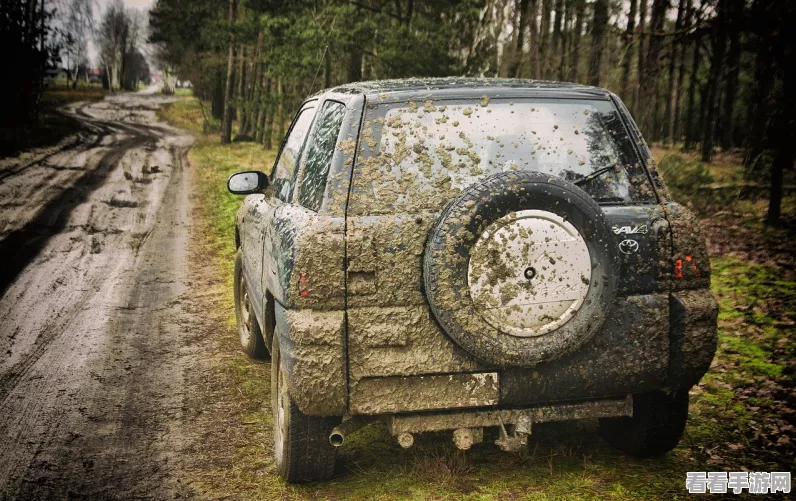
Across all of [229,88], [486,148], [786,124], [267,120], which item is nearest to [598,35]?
[786,124]

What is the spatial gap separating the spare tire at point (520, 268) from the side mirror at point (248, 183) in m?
2.43

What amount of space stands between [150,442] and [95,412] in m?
0.71

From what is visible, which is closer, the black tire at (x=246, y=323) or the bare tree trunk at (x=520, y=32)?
the black tire at (x=246, y=323)

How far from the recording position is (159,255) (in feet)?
34.1

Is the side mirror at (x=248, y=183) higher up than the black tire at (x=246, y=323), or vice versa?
the side mirror at (x=248, y=183)

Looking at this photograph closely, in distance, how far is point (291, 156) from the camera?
4.84 m

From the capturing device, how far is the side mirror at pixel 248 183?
536 cm

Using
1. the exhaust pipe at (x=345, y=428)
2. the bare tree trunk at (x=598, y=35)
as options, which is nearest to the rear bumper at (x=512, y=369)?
the exhaust pipe at (x=345, y=428)

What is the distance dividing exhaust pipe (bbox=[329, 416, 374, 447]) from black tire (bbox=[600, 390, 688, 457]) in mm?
1523

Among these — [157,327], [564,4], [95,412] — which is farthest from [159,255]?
[564,4]

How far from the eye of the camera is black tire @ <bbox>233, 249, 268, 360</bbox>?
589 cm

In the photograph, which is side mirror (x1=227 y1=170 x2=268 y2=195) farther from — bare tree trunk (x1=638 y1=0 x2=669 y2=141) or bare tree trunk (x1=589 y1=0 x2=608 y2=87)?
bare tree trunk (x1=589 y1=0 x2=608 y2=87)

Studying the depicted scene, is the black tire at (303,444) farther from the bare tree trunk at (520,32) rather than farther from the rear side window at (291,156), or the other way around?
the bare tree trunk at (520,32)

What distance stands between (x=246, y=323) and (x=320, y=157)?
2789 mm
